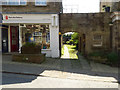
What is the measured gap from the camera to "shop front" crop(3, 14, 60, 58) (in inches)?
514

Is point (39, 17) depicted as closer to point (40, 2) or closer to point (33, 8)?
point (33, 8)

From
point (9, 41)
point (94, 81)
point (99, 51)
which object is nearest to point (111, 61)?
point (99, 51)

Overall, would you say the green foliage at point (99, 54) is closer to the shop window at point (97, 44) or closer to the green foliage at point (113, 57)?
the shop window at point (97, 44)

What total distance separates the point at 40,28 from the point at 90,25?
4613mm

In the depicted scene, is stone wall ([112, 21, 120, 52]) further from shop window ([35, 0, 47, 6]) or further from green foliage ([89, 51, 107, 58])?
shop window ([35, 0, 47, 6])

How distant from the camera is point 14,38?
1488cm

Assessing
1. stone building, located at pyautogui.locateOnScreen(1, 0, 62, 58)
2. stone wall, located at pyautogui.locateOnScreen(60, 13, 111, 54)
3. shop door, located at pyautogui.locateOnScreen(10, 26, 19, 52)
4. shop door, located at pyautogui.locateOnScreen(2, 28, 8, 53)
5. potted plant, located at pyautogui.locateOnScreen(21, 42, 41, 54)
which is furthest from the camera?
shop door, located at pyautogui.locateOnScreen(10, 26, 19, 52)

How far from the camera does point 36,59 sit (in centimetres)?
1048

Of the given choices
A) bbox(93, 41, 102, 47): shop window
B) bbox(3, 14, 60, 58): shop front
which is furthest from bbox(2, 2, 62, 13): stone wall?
bbox(93, 41, 102, 47): shop window

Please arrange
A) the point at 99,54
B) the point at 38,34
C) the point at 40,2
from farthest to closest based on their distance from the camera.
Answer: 1. the point at 38,34
2. the point at 40,2
3. the point at 99,54

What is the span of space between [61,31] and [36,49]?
11.4 feet

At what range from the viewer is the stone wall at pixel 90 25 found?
42.4ft

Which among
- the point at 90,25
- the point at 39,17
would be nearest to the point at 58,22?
the point at 39,17

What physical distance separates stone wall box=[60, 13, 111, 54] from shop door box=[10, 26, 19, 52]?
503 centimetres
